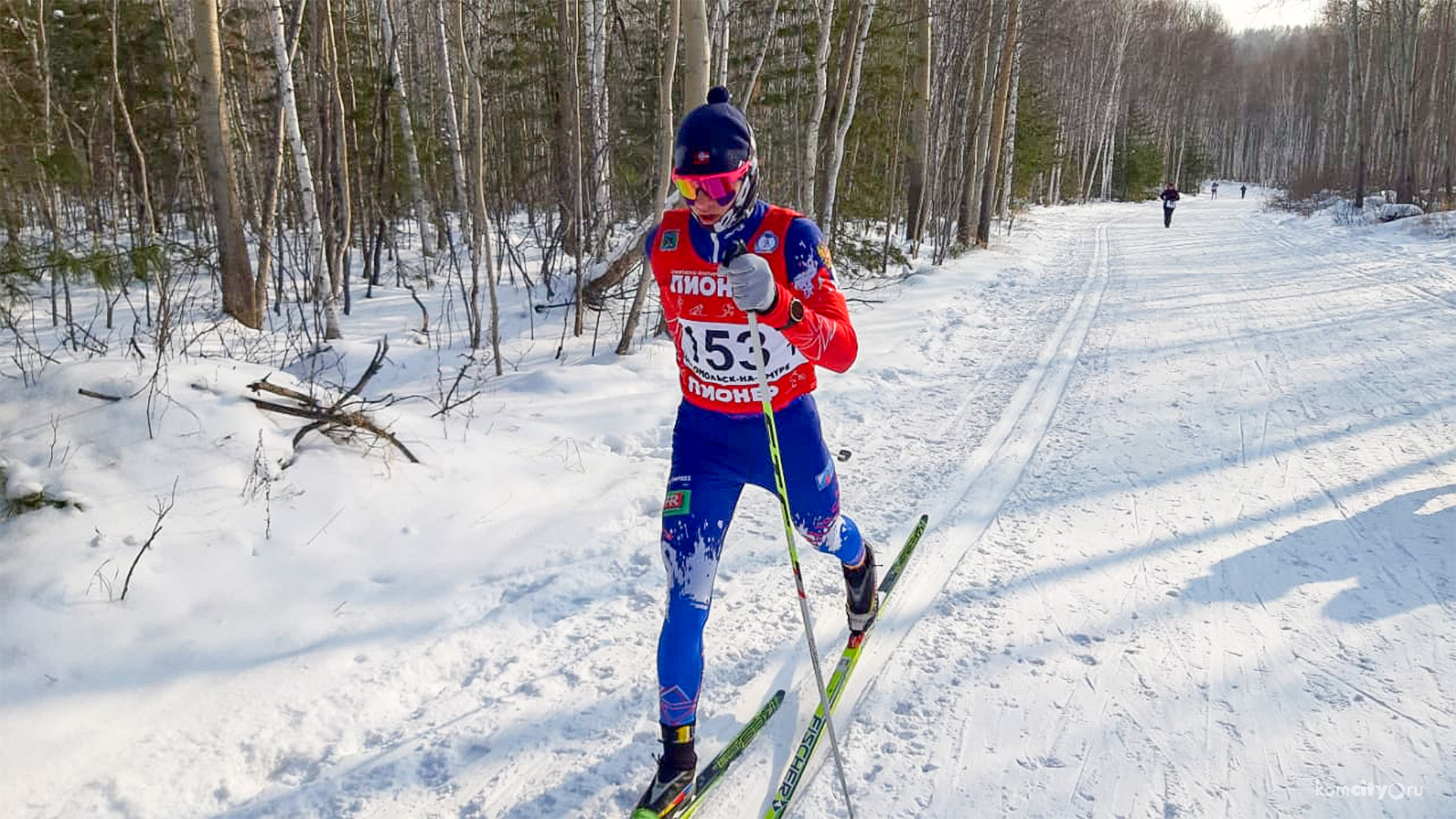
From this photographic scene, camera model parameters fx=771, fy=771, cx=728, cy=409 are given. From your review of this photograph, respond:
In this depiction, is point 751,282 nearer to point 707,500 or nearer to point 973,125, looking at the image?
point 707,500

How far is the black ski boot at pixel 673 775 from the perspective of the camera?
Result: 2.54m

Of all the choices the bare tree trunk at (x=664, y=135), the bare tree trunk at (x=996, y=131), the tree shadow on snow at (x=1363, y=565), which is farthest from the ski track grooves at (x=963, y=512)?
the bare tree trunk at (x=996, y=131)

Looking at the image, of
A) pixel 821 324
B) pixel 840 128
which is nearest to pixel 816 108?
pixel 840 128

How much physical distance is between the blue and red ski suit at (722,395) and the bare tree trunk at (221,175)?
7.91m

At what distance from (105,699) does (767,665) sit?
105 inches

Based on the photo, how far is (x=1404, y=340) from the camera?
8773 mm

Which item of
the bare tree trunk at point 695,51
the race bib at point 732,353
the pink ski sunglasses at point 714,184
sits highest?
the bare tree trunk at point 695,51

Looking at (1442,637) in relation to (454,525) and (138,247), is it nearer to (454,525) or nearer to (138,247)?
(454,525)

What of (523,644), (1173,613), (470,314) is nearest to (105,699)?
(523,644)

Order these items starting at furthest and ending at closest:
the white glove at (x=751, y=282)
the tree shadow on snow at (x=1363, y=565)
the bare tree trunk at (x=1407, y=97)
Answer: the bare tree trunk at (x=1407, y=97)
the tree shadow on snow at (x=1363, y=565)
the white glove at (x=751, y=282)

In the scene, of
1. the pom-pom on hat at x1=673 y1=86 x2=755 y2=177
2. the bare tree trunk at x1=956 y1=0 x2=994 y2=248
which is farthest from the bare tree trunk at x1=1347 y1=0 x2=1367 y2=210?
the pom-pom on hat at x1=673 y1=86 x2=755 y2=177

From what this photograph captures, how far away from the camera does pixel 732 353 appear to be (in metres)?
2.83

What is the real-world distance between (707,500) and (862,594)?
109 cm

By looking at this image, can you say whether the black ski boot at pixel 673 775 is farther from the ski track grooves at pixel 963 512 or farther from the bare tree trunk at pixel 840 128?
the bare tree trunk at pixel 840 128
